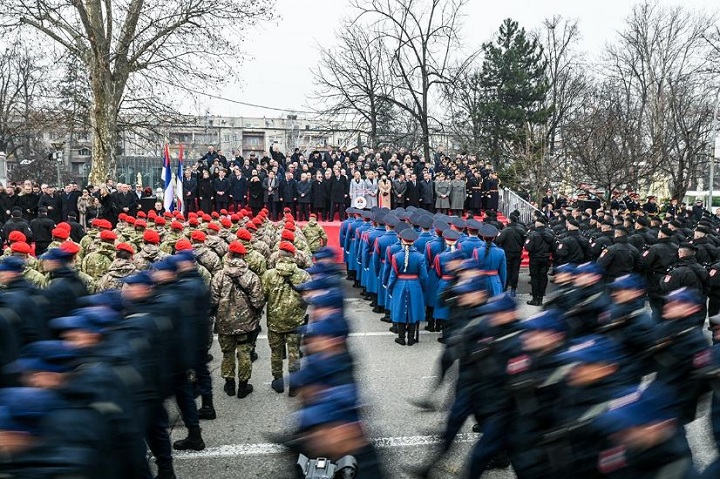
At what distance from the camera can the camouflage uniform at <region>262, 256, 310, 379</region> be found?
757 cm

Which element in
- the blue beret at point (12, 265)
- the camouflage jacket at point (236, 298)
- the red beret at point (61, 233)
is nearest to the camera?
the blue beret at point (12, 265)

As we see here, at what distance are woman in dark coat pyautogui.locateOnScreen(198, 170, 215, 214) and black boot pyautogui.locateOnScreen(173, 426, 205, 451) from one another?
15593 millimetres

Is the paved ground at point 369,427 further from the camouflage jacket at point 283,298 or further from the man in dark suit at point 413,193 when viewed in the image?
the man in dark suit at point 413,193

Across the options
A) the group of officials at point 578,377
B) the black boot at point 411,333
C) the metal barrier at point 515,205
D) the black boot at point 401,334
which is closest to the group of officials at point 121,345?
the group of officials at point 578,377

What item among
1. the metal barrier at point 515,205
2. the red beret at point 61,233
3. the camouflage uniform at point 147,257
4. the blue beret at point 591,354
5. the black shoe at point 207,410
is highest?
the metal barrier at point 515,205

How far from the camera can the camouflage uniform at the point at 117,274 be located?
25.2 feet

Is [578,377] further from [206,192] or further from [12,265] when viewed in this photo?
[206,192]

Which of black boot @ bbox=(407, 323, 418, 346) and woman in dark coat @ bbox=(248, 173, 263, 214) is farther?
woman in dark coat @ bbox=(248, 173, 263, 214)

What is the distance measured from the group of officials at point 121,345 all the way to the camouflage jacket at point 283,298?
13mm

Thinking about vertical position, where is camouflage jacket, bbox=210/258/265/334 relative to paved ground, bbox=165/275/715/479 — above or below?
above

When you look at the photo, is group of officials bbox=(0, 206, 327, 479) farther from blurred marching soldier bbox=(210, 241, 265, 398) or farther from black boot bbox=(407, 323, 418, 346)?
black boot bbox=(407, 323, 418, 346)

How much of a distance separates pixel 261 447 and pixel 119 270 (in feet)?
10.5

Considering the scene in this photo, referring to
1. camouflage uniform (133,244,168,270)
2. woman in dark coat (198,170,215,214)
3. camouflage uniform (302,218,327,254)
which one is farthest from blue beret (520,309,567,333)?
woman in dark coat (198,170,215,214)

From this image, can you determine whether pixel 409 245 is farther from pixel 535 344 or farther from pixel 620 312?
pixel 535 344
